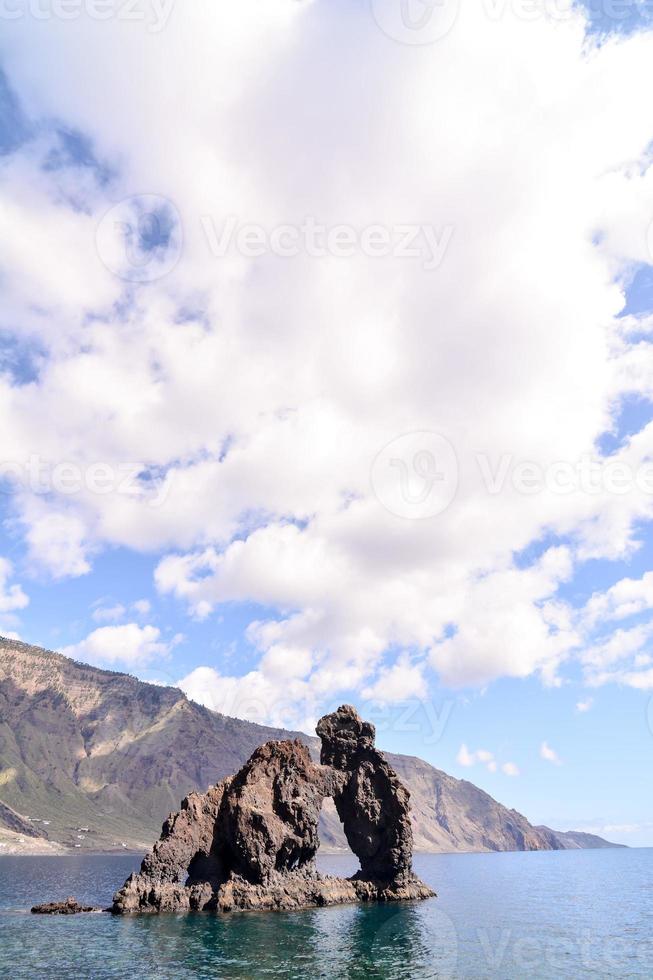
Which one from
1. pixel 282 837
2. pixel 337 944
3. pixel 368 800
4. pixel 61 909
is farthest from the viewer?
pixel 368 800

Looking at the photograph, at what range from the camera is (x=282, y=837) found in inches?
3243

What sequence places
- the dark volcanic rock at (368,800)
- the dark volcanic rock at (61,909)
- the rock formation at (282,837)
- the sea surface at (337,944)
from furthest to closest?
the dark volcanic rock at (368,800) → the rock formation at (282,837) → the dark volcanic rock at (61,909) → the sea surface at (337,944)

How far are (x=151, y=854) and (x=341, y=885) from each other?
26765 mm

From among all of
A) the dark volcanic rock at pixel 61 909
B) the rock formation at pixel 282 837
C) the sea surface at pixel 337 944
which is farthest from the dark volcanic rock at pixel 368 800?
the dark volcanic rock at pixel 61 909

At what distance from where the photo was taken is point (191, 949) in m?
56.6

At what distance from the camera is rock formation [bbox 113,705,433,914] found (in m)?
79.1

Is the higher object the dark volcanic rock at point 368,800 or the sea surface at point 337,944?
the dark volcanic rock at point 368,800

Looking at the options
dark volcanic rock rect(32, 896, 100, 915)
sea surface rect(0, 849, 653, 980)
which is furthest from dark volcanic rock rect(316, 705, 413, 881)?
dark volcanic rock rect(32, 896, 100, 915)

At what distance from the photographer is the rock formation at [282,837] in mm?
79062

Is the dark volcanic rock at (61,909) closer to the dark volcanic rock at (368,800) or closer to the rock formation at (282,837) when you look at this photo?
the rock formation at (282,837)

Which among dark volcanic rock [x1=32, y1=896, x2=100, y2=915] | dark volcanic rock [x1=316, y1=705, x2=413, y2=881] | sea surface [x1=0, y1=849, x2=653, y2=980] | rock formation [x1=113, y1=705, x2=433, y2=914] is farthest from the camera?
dark volcanic rock [x1=316, y1=705, x2=413, y2=881]

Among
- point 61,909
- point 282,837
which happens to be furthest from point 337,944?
point 61,909

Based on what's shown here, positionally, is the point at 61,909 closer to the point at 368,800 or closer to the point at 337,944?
the point at 337,944

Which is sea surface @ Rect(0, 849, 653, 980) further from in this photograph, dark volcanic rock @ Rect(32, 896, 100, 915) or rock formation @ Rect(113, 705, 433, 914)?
rock formation @ Rect(113, 705, 433, 914)
